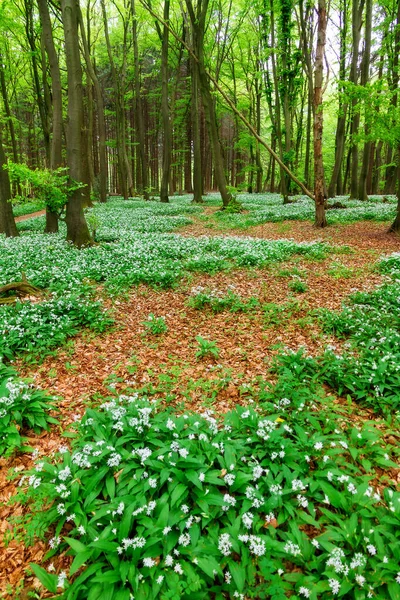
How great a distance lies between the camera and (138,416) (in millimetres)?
3756

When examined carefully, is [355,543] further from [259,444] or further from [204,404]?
[204,404]

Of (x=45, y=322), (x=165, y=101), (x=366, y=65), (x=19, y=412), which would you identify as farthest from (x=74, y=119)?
(x=366, y=65)

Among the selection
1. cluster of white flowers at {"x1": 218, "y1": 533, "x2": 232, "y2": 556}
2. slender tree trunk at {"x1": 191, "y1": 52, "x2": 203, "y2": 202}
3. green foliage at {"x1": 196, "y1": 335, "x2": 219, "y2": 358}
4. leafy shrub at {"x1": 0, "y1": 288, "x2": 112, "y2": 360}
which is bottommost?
cluster of white flowers at {"x1": 218, "y1": 533, "x2": 232, "y2": 556}

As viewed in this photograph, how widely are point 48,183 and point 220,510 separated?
10.4m

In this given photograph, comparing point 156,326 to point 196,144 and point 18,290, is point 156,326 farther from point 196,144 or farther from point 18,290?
point 196,144

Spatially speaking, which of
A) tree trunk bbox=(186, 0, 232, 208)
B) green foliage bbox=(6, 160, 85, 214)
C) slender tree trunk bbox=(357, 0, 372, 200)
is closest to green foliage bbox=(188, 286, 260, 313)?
green foliage bbox=(6, 160, 85, 214)

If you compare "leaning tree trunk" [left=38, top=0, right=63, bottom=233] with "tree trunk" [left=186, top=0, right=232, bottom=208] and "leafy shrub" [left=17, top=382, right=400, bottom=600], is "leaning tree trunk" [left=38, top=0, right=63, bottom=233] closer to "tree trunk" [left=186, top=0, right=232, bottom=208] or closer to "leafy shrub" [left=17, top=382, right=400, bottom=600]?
"tree trunk" [left=186, top=0, right=232, bottom=208]

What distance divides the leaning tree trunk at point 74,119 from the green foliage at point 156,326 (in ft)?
19.9

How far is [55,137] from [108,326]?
11099mm

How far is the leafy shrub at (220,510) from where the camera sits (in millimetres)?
2295

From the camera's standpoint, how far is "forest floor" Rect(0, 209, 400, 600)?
3.60 meters

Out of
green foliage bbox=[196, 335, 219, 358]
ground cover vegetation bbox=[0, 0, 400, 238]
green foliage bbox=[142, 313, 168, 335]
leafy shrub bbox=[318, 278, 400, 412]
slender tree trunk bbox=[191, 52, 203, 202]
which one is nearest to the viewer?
leafy shrub bbox=[318, 278, 400, 412]

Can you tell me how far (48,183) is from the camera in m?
10.1

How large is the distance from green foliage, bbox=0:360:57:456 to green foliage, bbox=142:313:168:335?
90.3 inches
